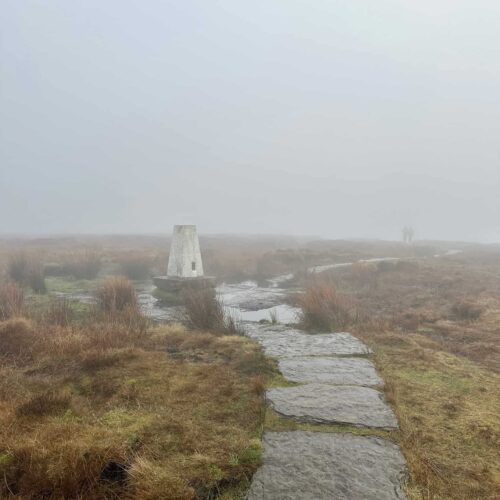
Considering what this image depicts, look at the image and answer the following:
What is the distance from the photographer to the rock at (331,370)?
13.8 feet

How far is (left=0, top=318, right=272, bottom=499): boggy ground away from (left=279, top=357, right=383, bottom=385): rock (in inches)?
13.0

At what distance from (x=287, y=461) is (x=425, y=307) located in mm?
9207

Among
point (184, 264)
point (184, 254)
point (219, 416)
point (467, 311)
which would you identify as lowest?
point (467, 311)

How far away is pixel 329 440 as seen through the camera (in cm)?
298

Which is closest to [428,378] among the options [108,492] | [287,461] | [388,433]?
[388,433]

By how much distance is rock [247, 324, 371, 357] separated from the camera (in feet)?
17.1

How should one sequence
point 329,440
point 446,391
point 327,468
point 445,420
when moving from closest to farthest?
point 327,468 < point 329,440 < point 445,420 < point 446,391

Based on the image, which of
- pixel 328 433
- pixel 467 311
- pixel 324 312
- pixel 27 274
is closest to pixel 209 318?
pixel 324 312

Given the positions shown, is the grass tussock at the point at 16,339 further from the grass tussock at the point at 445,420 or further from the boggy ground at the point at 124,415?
the grass tussock at the point at 445,420

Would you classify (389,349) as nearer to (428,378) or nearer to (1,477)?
(428,378)

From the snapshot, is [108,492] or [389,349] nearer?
[108,492]

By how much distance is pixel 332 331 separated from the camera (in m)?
6.81

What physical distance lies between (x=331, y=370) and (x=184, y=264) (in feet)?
26.7

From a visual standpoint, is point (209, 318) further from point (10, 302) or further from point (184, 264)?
point (184, 264)
